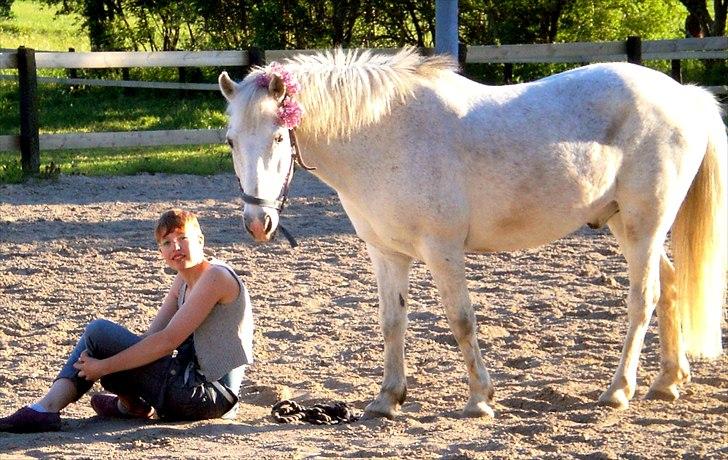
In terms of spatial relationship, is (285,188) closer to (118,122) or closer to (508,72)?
(508,72)

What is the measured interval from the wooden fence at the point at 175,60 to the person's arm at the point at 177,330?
725 centimetres

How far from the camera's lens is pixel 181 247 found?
4.78m

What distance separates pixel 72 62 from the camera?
39.5 ft

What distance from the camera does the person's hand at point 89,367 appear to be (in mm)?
4680

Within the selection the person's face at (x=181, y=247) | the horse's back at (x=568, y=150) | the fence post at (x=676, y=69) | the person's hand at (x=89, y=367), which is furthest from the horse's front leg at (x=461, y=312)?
the fence post at (x=676, y=69)

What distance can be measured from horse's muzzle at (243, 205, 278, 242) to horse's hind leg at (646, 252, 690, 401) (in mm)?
1948

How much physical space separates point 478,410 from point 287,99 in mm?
1505

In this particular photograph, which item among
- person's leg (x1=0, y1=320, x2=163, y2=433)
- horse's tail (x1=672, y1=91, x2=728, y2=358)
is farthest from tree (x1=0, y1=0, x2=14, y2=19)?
horse's tail (x1=672, y1=91, x2=728, y2=358)

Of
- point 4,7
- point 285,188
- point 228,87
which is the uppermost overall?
point 4,7

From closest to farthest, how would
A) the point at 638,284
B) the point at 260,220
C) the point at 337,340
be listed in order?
the point at 260,220, the point at 638,284, the point at 337,340

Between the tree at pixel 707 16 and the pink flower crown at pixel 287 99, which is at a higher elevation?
the tree at pixel 707 16

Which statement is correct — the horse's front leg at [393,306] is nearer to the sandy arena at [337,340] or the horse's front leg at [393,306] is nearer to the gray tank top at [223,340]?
the sandy arena at [337,340]

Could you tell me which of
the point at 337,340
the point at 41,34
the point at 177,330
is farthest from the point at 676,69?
the point at 41,34

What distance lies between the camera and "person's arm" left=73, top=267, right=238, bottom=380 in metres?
4.71
